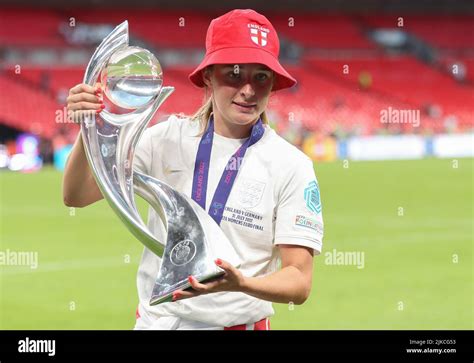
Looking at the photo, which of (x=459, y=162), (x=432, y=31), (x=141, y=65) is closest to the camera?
(x=141, y=65)

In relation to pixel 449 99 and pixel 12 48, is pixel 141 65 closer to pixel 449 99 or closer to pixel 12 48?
pixel 12 48

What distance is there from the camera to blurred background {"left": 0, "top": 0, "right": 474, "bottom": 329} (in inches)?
366

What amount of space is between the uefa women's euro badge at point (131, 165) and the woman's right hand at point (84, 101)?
0.03 m

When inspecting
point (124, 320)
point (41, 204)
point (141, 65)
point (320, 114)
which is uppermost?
point (320, 114)

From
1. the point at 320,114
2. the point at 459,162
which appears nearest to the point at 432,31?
the point at 320,114

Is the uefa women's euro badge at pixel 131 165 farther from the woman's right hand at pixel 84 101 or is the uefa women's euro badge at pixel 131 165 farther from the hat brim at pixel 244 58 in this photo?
the hat brim at pixel 244 58

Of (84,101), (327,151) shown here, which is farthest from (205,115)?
(327,151)

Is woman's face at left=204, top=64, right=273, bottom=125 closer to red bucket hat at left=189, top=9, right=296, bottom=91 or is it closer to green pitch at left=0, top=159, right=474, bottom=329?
red bucket hat at left=189, top=9, right=296, bottom=91

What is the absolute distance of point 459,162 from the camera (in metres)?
26.8

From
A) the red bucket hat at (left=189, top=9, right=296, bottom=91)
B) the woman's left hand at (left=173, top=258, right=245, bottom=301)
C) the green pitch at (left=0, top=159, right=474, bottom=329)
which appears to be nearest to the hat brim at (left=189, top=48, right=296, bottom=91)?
the red bucket hat at (left=189, top=9, right=296, bottom=91)

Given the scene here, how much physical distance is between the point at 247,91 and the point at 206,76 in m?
0.24

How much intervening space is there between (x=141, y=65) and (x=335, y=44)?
38325mm

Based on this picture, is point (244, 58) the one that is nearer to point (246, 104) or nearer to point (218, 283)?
point (246, 104)

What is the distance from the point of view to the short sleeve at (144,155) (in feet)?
Answer: 10.8
